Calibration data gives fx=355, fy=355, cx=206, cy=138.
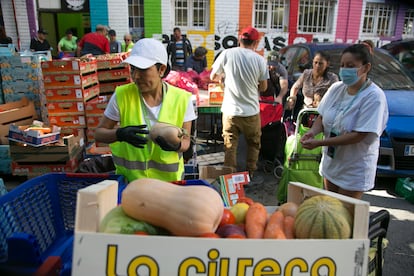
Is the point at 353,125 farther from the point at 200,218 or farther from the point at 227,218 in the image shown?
the point at 200,218

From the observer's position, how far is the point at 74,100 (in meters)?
5.66

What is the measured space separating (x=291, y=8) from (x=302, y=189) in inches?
556

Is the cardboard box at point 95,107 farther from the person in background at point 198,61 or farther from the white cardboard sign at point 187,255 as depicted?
the white cardboard sign at point 187,255

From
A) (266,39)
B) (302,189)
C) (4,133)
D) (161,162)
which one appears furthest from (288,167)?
(266,39)

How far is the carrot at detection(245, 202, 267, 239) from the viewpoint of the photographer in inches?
53.6

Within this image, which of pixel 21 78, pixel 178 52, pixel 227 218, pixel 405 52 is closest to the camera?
pixel 227 218

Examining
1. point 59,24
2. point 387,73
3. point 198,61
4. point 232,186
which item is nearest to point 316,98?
point 232,186

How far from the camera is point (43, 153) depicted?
16.3ft

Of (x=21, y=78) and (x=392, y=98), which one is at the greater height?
(x=21, y=78)

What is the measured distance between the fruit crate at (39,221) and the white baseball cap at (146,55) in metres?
0.69

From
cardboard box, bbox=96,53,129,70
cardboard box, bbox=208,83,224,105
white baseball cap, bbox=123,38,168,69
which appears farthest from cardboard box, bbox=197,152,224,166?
white baseball cap, bbox=123,38,168,69

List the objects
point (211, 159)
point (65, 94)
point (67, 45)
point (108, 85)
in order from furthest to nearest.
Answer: point (67, 45) < point (108, 85) < point (211, 159) < point (65, 94)

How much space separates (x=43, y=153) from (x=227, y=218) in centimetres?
A: 419

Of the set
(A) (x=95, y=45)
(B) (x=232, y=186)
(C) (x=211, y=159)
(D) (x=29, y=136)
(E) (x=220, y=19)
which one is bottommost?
(C) (x=211, y=159)
